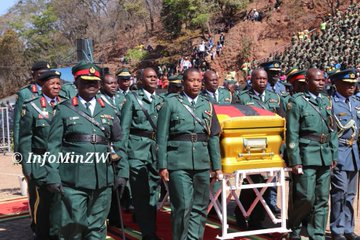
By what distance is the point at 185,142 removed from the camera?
563 centimetres

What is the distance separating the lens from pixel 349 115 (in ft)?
21.8

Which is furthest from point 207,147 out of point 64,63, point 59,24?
point 59,24

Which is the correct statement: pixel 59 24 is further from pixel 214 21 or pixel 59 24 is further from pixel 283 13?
pixel 283 13

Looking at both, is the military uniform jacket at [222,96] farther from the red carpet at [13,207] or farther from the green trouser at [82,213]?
the red carpet at [13,207]

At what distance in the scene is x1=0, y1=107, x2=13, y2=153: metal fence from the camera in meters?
17.7

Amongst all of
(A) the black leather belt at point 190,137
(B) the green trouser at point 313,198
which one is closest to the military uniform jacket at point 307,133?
(B) the green trouser at point 313,198

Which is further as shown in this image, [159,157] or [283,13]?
[283,13]

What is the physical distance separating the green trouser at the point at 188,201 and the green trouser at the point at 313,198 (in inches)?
45.2

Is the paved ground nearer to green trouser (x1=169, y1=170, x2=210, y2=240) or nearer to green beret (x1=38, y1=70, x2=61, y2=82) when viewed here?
green beret (x1=38, y1=70, x2=61, y2=82)

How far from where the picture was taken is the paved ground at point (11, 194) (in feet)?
23.9

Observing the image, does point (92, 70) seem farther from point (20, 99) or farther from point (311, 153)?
point (311, 153)

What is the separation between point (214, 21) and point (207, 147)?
39.8m

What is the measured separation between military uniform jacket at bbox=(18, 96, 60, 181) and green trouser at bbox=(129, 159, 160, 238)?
3.56ft

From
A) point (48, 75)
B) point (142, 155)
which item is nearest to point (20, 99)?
point (48, 75)
